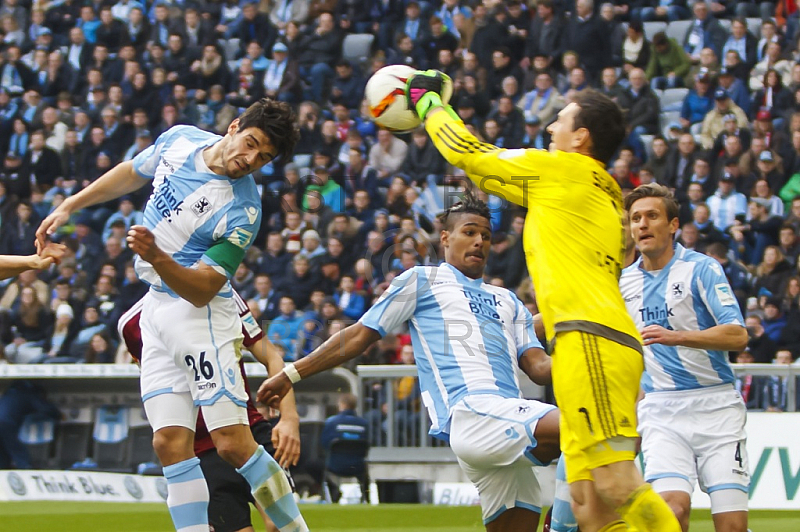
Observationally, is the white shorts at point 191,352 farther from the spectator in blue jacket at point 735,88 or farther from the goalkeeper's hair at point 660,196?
the spectator in blue jacket at point 735,88

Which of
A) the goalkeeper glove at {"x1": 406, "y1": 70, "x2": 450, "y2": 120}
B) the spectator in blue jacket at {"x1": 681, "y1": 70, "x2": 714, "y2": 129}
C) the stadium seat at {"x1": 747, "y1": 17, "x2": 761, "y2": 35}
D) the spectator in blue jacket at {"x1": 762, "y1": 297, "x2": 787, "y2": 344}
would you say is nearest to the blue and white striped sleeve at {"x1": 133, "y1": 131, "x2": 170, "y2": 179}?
the goalkeeper glove at {"x1": 406, "y1": 70, "x2": 450, "y2": 120}

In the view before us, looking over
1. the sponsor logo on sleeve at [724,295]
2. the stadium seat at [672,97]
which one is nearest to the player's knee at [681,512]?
the sponsor logo on sleeve at [724,295]

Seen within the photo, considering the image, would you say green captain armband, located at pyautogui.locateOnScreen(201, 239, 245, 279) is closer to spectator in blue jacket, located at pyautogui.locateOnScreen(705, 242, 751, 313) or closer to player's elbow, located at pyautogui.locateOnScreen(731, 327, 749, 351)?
player's elbow, located at pyautogui.locateOnScreen(731, 327, 749, 351)

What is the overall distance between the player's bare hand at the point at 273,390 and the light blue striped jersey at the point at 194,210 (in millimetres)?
808

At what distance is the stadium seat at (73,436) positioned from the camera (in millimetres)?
13070

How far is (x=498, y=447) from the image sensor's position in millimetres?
5461

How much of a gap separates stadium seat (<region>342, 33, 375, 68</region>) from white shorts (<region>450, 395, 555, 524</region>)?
38.5ft

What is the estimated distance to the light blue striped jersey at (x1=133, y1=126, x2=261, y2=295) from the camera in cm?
609

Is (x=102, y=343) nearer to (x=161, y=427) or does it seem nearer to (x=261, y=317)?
(x=261, y=317)

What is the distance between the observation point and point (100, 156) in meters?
16.2

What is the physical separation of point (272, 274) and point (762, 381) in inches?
212

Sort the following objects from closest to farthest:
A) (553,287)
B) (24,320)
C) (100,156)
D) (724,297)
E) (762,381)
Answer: (553,287), (724,297), (762,381), (24,320), (100,156)

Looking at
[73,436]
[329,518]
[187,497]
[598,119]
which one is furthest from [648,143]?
[187,497]

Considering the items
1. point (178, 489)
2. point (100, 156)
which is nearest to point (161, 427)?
point (178, 489)
